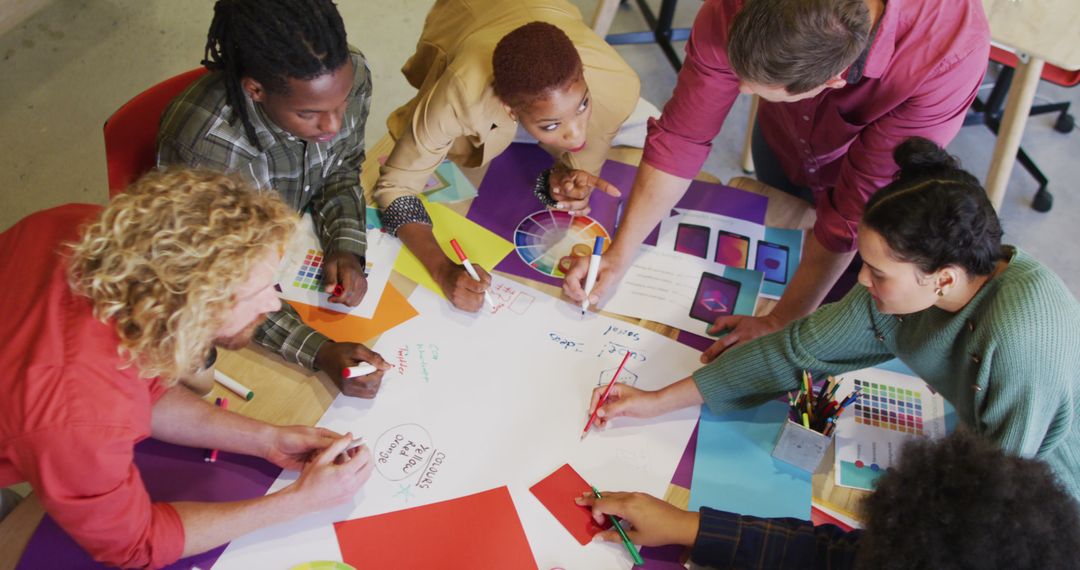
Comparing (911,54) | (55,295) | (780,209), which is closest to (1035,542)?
(911,54)

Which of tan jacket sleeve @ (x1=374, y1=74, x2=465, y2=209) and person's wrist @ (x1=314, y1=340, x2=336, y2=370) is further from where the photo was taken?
tan jacket sleeve @ (x1=374, y1=74, x2=465, y2=209)

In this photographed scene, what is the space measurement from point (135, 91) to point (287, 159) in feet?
6.36

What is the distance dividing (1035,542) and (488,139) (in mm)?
1166

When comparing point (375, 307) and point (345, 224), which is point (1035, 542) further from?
point (345, 224)

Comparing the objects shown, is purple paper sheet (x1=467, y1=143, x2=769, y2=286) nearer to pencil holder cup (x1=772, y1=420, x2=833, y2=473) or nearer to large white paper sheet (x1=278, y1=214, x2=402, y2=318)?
large white paper sheet (x1=278, y1=214, x2=402, y2=318)

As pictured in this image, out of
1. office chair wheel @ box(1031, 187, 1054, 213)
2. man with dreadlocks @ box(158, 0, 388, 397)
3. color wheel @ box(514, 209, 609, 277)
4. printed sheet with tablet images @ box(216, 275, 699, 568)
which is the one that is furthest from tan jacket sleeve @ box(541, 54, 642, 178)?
office chair wheel @ box(1031, 187, 1054, 213)

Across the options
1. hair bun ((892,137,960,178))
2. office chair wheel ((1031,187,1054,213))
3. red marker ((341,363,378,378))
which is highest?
hair bun ((892,137,960,178))

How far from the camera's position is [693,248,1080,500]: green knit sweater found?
1068 mm

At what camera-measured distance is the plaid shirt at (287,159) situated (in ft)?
4.37

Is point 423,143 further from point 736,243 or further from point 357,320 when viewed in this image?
point 736,243

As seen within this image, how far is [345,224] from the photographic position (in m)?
1.51

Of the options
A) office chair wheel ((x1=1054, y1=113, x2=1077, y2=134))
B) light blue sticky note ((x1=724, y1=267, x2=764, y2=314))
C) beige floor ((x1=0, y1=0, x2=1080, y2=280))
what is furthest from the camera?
office chair wheel ((x1=1054, y1=113, x2=1077, y2=134))

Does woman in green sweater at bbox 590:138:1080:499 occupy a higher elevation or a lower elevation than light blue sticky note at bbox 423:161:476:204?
higher

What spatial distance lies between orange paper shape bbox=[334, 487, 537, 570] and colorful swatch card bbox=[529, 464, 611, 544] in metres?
0.06
